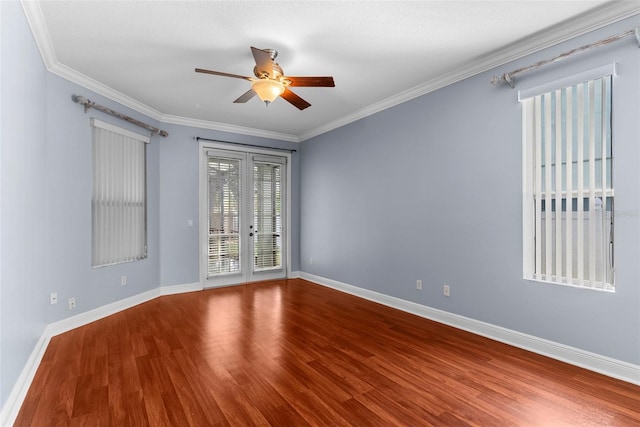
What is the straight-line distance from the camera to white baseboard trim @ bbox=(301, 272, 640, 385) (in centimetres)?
234

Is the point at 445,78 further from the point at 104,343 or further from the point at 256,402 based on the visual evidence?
the point at 104,343

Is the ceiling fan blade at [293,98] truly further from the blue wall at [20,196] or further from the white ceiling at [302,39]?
the blue wall at [20,196]

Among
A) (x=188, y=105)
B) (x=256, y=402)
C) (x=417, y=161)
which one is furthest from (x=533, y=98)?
(x=188, y=105)

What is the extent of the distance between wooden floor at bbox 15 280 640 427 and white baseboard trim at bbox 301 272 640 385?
0.10m

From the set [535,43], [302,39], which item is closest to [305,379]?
[302,39]

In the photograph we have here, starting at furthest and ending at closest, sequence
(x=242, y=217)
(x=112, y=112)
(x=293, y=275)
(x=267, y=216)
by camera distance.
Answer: (x=293, y=275) < (x=267, y=216) < (x=242, y=217) < (x=112, y=112)

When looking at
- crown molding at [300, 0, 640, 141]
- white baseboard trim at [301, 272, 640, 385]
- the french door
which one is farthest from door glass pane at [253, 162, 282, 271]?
crown molding at [300, 0, 640, 141]

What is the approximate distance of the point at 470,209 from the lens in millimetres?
3328

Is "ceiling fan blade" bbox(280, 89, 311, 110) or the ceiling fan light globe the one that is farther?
"ceiling fan blade" bbox(280, 89, 311, 110)

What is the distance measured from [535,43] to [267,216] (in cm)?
457

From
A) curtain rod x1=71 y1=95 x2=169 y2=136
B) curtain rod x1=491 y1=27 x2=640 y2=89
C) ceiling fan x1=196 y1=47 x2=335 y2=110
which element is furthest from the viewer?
curtain rod x1=71 y1=95 x2=169 y2=136

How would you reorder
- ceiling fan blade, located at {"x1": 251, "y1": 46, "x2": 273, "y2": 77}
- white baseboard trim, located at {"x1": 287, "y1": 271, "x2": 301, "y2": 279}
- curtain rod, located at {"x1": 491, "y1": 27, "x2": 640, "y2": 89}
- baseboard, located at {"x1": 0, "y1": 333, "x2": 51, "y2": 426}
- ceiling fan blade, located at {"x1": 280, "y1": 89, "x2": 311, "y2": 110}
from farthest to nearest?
white baseboard trim, located at {"x1": 287, "y1": 271, "x2": 301, "y2": 279}
ceiling fan blade, located at {"x1": 280, "y1": 89, "x2": 311, "y2": 110}
ceiling fan blade, located at {"x1": 251, "y1": 46, "x2": 273, "y2": 77}
curtain rod, located at {"x1": 491, "y1": 27, "x2": 640, "y2": 89}
baseboard, located at {"x1": 0, "y1": 333, "x2": 51, "y2": 426}

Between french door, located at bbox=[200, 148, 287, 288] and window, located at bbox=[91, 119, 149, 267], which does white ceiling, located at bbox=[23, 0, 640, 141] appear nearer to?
window, located at bbox=[91, 119, 149, 267]

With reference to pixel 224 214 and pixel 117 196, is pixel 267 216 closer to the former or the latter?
pixel 224 214
